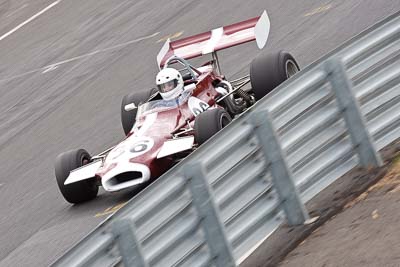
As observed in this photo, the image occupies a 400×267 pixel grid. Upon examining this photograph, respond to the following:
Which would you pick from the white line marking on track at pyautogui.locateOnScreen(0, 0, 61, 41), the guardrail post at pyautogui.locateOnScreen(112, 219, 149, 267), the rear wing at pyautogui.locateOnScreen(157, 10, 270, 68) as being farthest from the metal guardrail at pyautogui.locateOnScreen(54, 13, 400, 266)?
the white line marking on track at pyautogui.locateOnScreen(0, 0, 61, 41)

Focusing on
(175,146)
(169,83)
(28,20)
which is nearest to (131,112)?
(169,83)

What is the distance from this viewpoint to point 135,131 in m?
13.2

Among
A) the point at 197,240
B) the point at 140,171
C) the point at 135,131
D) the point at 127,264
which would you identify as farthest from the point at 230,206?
the point at 135,131

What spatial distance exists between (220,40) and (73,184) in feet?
9.90

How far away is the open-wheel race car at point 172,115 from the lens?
12.4m

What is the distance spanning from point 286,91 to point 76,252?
8.92ft

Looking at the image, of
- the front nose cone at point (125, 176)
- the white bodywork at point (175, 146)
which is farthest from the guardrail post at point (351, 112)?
the front nose cone at point (125, 176)

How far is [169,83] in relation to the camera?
1336cm

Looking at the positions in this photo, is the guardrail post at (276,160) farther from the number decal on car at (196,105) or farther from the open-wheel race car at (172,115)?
the number decal on car at (196,105)

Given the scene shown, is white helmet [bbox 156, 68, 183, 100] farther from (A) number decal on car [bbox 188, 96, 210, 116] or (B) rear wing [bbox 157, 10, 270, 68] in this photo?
(B) rear wing [bbox 157, 10, 270, 68]

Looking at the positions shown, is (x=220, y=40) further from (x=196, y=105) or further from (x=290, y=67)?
(x=196, y=105)

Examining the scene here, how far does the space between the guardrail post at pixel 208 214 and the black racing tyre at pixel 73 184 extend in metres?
4.47

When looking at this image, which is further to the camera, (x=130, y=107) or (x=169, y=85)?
(x=130, y=107)

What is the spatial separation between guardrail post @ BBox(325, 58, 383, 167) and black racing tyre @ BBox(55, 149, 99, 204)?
152 inches
